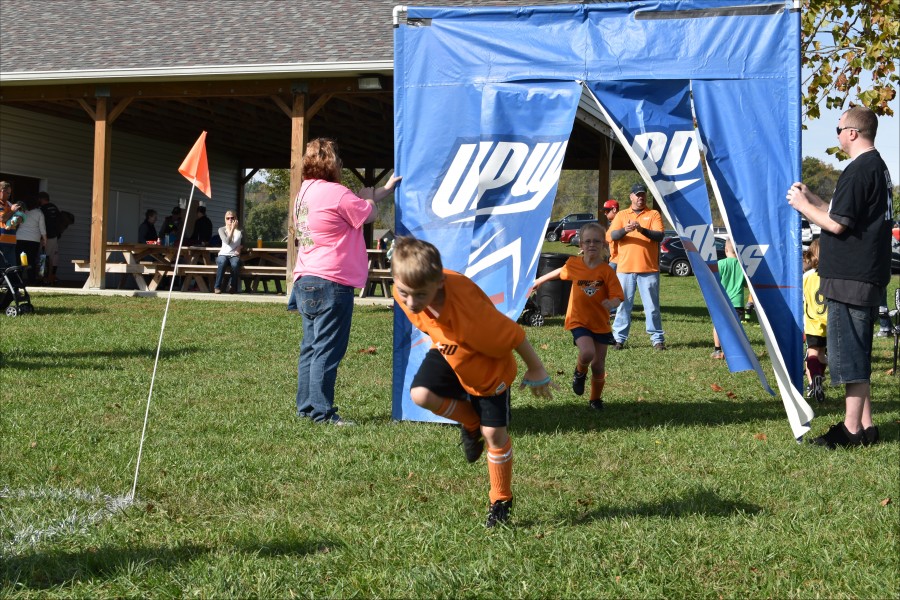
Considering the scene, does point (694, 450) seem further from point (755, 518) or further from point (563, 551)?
point (563, 551)

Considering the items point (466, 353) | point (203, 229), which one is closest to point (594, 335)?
point (466, 353)

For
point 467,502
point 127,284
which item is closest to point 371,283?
point 127,284

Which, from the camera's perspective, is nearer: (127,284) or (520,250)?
(520,250)

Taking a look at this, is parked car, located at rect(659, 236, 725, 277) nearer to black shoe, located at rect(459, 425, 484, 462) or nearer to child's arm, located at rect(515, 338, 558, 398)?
black shoe, located at rect(459, 425, 484, 462)

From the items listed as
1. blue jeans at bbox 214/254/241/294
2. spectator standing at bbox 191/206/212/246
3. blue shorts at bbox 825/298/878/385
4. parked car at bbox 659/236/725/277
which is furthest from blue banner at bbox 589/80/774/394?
parked car at bbox 659/236/725/277

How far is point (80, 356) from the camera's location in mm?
9750

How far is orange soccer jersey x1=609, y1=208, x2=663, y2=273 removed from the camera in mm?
11453

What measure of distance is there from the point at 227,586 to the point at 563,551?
1.33 metres

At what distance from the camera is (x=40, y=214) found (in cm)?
1705

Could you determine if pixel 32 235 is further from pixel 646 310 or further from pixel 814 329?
pixel 814 329

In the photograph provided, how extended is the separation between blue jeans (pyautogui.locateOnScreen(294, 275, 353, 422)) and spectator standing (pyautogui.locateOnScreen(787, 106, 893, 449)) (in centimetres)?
Answer: 300

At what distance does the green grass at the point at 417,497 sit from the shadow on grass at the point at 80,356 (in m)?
0.35

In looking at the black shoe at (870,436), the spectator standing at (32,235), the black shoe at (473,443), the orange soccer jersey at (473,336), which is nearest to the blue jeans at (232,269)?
the spectator standing at (32,235)

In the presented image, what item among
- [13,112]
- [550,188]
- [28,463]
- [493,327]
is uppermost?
[13,112]
